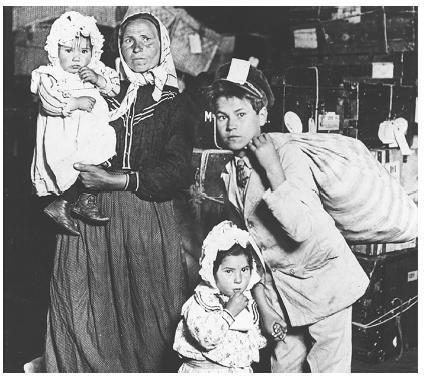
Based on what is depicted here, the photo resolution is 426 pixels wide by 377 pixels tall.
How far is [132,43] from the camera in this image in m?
2.98

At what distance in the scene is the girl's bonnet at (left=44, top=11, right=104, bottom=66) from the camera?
2900 mm

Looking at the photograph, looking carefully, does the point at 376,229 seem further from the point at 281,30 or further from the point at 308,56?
the point at 281,30

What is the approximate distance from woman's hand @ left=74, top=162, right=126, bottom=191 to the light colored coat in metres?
0.55

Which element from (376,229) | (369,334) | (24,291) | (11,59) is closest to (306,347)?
(376,229)

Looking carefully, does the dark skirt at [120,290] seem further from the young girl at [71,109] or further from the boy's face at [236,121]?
the boy's face at [236,121]

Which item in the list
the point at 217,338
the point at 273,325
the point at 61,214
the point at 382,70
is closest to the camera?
the point at 217,338

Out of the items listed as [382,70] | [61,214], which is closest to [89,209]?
[61,214]

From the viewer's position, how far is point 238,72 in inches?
114

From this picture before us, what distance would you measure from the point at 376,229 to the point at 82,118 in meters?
1.36

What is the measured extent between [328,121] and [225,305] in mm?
1207

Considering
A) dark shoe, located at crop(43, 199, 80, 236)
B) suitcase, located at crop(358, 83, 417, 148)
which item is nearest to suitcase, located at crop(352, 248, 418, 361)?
suitcase, located at crop(358, 83, 417, 148)

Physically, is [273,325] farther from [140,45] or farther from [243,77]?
[140,45]

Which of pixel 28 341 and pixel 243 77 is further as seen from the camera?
pixel 28 341

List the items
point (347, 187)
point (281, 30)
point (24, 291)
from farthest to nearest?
1. point (281, 30)
2. point (24, 291)
3. point (347, 187)
